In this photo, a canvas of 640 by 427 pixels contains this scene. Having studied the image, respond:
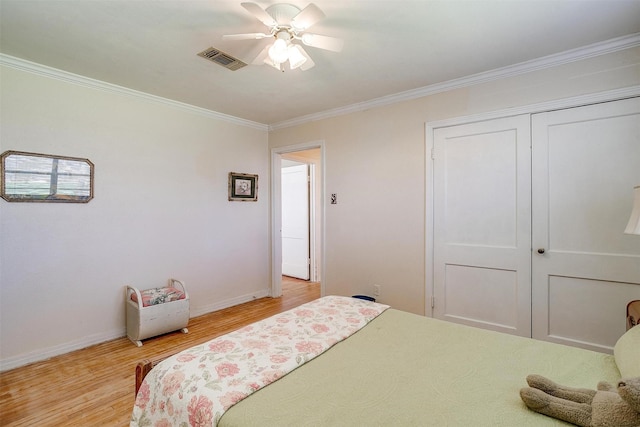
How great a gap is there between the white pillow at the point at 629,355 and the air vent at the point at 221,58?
2.80 m

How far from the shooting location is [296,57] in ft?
6.46

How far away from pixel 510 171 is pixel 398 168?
1008 mm

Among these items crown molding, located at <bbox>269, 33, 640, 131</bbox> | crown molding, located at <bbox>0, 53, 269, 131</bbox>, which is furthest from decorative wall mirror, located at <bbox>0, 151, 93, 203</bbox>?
crown molding, located at <bbox>269, 33, 640, 131</bbox>

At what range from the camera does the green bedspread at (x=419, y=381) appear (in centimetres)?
98

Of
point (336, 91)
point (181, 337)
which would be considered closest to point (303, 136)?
point (336, 91)

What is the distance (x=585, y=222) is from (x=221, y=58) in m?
3.04

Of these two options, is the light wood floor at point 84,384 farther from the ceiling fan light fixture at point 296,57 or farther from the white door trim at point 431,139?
the ceiling fan light fixture at point 296,57

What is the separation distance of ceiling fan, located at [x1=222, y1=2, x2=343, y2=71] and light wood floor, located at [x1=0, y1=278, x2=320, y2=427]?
7.39ft

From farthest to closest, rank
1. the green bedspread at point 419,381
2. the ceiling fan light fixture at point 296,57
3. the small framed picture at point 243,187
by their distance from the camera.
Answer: the small framed picture at point 243,187 < the ceiling fan light fixture at point 296,57 < the green bedspread at point 419,381

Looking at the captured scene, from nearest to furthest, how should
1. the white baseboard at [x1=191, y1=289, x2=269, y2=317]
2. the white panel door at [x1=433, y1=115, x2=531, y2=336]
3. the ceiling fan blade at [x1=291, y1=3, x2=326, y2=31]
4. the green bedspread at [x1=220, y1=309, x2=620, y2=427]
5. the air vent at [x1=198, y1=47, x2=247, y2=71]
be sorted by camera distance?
the green bedspread at [x1=220, y1=309, x2=620, y2=427]
the ceiling fan blade at [x1=291, y1=3, x2=326, y2=31]
the air vent at [x1=198, y1=47, x2=247, y2=71]
the white panel door at [x1=433, y1=115, x2=531, y2=336]
the white baseboard at [x1=191, y1=289, x2=269, y2=317]

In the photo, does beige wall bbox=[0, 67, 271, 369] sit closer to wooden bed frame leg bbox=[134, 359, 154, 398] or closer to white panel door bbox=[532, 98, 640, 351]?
wooden bed frame leg bbox=[134, 359, 154, 398]

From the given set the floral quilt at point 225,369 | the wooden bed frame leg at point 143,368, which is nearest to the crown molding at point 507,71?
the floral quilt at point 225,369

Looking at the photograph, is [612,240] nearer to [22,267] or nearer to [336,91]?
[336,91]

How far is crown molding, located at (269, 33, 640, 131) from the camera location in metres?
2.19
